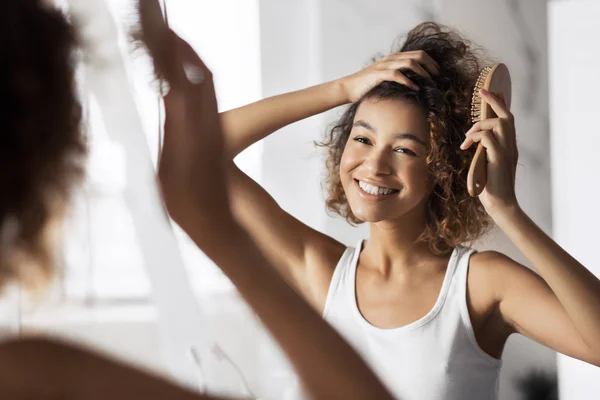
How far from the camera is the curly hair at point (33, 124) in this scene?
16 cm

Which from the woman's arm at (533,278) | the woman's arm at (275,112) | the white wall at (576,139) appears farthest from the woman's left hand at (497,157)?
the white wall at (576,139)

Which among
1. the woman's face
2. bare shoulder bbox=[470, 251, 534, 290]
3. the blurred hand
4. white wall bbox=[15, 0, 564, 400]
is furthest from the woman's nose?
the blurred hand

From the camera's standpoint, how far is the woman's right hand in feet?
1.94

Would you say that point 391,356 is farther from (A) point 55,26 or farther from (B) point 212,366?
(A) point 55,26

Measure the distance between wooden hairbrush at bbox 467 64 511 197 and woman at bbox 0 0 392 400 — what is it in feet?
1.19

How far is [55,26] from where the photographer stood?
17 cm

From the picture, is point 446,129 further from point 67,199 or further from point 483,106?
point 67,199

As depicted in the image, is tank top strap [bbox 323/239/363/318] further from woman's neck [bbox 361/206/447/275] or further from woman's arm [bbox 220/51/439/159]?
woman's arm [bbox 220/51/439/159]

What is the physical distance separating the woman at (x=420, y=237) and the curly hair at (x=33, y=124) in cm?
41

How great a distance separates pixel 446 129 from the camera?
2.00 ft

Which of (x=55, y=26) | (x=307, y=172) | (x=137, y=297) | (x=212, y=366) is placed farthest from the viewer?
(x=307, y=172)

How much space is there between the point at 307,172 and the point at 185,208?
758 millimetres

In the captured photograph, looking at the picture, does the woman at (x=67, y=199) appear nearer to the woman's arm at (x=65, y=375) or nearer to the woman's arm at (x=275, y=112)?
the woman's arm at (x=65, y=375)

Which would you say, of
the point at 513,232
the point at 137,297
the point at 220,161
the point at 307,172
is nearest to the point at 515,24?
the point at 307,172
